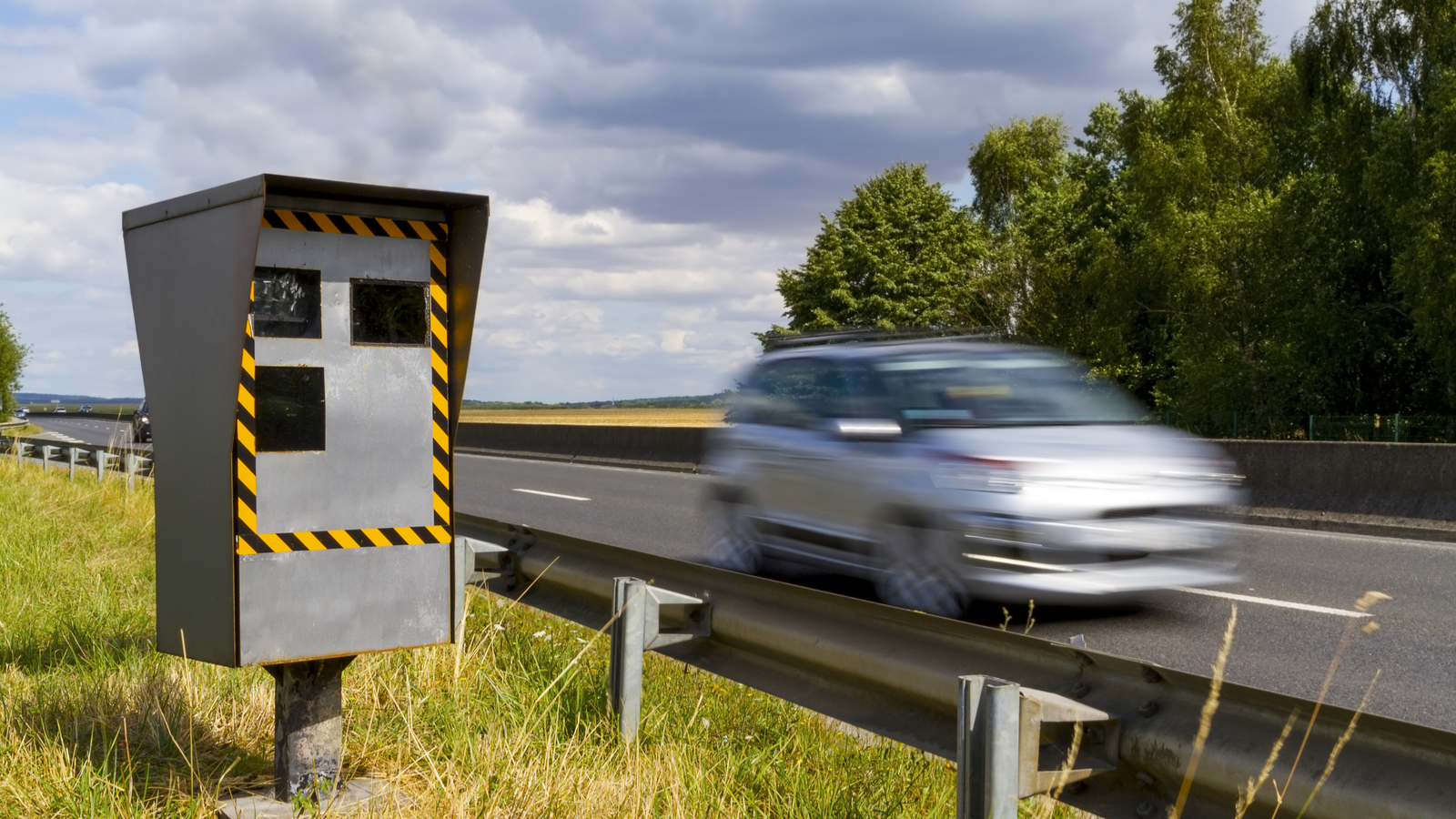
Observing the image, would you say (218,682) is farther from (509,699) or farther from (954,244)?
(954,244)

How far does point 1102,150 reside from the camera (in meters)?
59.0

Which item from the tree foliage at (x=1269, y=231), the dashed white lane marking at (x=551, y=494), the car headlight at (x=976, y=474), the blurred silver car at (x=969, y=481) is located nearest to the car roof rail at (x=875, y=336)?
the blurred silver car at (x=969, y=481)

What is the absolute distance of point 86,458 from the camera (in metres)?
18.2

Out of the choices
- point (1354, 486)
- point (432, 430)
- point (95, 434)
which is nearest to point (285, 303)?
point (432, 430)

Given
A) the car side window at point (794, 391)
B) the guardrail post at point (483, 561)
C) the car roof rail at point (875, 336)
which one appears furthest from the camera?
the car roof rail at point (875, 336)

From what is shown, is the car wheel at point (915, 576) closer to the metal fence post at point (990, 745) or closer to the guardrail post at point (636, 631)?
the guardrail post at point (636, 631)

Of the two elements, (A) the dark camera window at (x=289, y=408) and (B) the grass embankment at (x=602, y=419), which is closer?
(A) the dark camera window at (x=289, y=408)

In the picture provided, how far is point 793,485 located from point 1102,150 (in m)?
Result: 54.6

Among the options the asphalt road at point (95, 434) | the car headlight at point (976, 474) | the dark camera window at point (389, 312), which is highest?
Result: the dark camera window at point (389, 312)

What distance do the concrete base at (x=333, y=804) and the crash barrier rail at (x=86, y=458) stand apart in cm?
1128

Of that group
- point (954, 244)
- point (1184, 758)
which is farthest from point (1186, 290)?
point (1184, 758)

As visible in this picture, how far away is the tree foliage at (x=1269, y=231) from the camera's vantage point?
106ft

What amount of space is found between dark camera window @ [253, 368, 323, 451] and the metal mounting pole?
669 mm

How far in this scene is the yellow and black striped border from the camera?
367 centimetres
